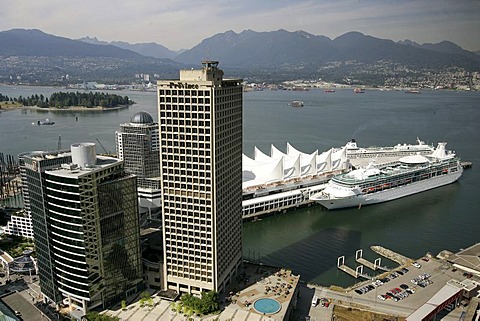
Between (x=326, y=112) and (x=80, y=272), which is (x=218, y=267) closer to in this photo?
(x=80, y=272)

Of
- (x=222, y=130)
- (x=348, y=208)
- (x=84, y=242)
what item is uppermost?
(x=222, y=130)

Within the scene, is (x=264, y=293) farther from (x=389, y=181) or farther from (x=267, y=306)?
(x=389, y=181)

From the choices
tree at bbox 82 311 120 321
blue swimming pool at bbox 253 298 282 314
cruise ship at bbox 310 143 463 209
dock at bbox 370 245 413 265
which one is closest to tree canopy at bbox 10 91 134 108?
cruise ship at bbox 310 143 463 209

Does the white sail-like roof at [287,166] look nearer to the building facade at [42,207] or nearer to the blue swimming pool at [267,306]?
the blue swimming pool at [267,306]

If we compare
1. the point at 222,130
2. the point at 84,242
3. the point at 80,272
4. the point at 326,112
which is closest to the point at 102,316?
the point at 80,272

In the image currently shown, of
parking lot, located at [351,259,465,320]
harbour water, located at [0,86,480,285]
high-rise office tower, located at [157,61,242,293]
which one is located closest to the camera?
high-rise office tower, located at [157,61,242,293]

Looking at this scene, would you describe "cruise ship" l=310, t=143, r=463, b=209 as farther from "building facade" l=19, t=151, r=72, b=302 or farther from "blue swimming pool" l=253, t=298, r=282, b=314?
"building facade" l=19, t=151, r=72, b=302
